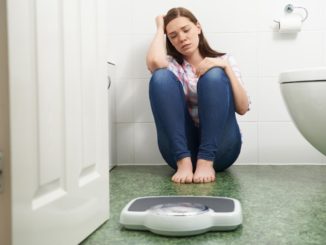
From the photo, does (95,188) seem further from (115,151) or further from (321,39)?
(321,39)

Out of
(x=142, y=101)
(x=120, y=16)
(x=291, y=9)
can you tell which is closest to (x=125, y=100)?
(x=142, y=101)

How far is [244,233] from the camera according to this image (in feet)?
2.74

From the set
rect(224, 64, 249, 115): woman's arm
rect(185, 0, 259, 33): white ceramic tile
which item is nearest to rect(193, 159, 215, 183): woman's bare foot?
rect(224, 64, 249, 115): woman's arm

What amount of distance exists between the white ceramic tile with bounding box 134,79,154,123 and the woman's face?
0.34 metres

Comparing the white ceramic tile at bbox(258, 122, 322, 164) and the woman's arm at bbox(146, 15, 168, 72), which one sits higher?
the woman's arm at bbox(146, 15, 168, 72)

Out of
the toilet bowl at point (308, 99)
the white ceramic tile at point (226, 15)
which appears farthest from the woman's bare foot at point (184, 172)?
the white ceramic tile at point (226, 15)

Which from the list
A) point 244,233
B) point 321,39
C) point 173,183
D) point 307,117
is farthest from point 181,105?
point 321,39

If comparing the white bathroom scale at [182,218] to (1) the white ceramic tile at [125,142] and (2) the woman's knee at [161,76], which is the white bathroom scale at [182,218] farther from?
(1) the white ceramic tile at [125,142]

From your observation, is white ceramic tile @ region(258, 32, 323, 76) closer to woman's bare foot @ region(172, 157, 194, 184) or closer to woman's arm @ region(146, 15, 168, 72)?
woman's arm @ region(146, 15, 168, 72)

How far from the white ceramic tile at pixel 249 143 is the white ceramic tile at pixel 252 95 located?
3 centimetres

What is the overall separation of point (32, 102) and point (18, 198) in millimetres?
139

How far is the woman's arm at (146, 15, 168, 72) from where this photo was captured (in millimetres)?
1538

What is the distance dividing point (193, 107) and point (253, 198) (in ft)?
1.99

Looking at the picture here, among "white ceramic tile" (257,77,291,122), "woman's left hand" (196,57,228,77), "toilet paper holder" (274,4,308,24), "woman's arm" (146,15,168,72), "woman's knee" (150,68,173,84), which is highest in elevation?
"toilet paper holder" (274,4,308,24)
